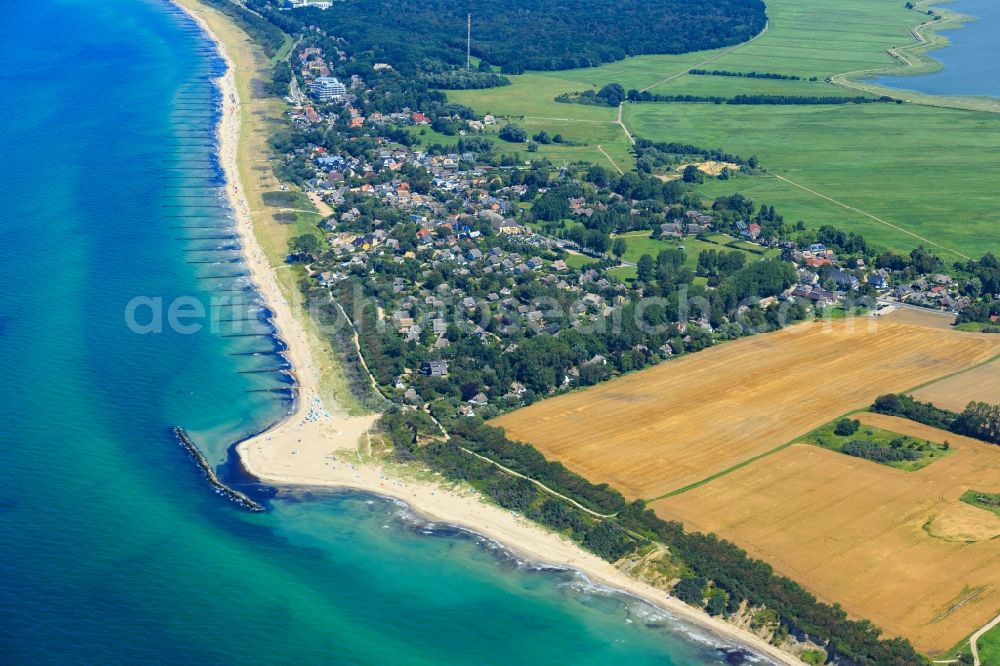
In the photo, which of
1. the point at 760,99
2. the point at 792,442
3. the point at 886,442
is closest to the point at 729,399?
the point at 792,442

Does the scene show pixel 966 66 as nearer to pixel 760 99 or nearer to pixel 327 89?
pixel 760 99

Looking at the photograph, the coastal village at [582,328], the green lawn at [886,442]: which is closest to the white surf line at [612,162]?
the coastal village at [582,328]

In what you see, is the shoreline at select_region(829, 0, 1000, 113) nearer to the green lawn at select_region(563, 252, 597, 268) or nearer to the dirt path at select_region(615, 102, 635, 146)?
the dirt path at select_region(615, 102, 635, 146)

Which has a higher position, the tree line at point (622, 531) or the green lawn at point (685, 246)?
the green lawn at point (685, 246)

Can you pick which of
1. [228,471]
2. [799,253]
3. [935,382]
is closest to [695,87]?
[799,253]

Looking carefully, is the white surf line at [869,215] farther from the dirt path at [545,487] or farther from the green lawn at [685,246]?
the dirt path at [545,487]
